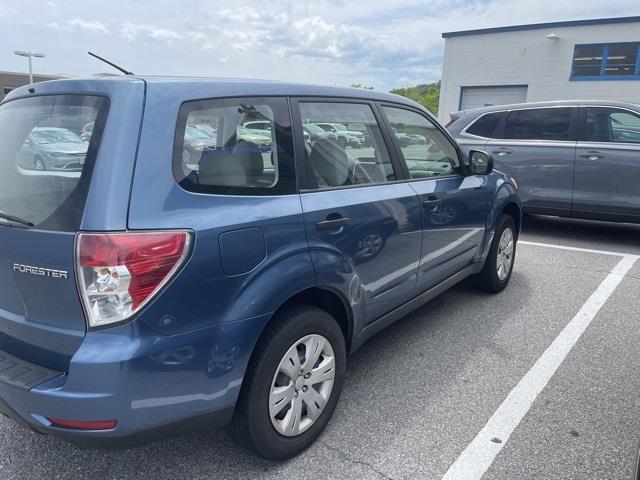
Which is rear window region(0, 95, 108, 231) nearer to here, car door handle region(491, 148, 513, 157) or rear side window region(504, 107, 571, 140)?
car door handle region(491, 148, 513, 157)

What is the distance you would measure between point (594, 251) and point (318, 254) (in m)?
5.10

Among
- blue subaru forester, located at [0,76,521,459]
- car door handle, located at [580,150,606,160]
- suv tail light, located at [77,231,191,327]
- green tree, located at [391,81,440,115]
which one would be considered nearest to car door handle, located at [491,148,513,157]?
car door handle, located at [580,150,606,160]

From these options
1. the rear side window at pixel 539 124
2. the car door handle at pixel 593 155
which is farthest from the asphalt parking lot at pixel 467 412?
the rear side window at pixel 539 124

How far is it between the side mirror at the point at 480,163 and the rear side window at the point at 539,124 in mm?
3290

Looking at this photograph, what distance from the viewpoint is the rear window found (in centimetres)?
177

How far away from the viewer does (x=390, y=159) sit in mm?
3006

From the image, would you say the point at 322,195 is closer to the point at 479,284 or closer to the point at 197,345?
the point at 197,345

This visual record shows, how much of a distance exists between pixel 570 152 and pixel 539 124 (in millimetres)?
596

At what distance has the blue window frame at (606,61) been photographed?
821 inches

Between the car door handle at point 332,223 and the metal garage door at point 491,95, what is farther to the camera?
the metal garage door at point 491,95

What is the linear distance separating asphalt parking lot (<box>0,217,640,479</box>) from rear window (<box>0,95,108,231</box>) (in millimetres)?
1227

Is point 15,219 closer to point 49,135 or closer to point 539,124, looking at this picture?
point 49,135

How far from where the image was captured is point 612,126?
618 cm

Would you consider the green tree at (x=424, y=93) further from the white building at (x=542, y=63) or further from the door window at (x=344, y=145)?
the door window at (x=344, y=145)
